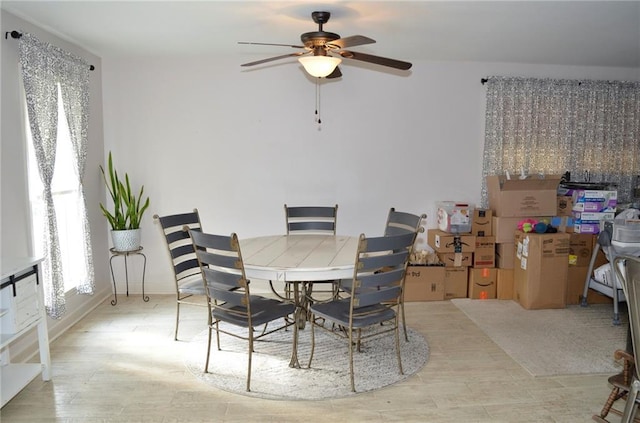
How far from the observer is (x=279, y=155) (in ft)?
14.9

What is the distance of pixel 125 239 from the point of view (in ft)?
13.5

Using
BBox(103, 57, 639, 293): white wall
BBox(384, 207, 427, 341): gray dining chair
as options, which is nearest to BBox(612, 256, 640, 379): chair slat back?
BBox(384, 207, 427, 341): gray dining chair

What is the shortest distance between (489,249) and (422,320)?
1.13m

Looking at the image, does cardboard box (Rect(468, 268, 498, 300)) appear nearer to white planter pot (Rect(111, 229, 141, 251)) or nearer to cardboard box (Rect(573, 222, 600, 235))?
cardboard box (Rect(573, 222, 600, 235))

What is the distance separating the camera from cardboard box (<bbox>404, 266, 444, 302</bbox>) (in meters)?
4.31

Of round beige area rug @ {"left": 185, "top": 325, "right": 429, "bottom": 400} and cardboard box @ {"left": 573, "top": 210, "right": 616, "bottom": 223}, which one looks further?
cardboard box @ {"left": 573, "top": 210, "right": 616, "bottom": 223}

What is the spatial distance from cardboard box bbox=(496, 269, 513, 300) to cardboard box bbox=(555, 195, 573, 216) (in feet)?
2.51

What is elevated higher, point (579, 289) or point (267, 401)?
point (579, 289)

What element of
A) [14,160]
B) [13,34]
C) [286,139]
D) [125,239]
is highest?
[13,34]

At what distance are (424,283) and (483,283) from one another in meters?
0.61

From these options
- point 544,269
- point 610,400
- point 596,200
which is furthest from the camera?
point 596,200

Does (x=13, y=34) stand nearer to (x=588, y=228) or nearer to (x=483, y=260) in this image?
(x=483, y=260)

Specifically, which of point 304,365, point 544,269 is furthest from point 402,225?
point 544,269

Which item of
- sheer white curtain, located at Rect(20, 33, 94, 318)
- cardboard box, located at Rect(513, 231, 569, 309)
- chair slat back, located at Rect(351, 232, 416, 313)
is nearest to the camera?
chair slat back, located at Rect(351, 232, 416, 313)
